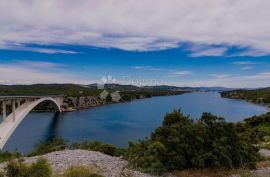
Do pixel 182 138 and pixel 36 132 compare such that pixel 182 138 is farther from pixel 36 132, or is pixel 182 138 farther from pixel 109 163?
pixel 36 132

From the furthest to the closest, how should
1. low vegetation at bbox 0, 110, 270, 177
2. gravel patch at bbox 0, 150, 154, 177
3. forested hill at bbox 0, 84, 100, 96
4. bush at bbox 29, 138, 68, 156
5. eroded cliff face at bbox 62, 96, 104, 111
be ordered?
eroded cliff face at bbox 62, 96, 104, 111
forested hill at bbox 0, 84, 100, 96
bush at bbox 29, 138, 68, 156
low vegetation at bbox 0, 110, 270, 177
gravel patch at bbox 0, 150, 154, 177

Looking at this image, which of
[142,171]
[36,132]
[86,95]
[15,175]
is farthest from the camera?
[86,95]

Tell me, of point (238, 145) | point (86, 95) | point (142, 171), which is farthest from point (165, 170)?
point (86, 95)

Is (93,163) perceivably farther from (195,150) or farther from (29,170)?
(195,150)

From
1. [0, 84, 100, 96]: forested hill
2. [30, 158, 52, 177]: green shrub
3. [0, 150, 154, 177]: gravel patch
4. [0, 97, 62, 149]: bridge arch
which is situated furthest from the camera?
[0, 84, 100, 96]: forested hill

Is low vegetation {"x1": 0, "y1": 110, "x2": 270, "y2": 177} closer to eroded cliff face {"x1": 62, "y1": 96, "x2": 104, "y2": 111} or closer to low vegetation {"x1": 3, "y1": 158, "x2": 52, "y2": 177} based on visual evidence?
low vegetation {"x1": 3, "y1": 158, "x2": 52, "y2": 177}

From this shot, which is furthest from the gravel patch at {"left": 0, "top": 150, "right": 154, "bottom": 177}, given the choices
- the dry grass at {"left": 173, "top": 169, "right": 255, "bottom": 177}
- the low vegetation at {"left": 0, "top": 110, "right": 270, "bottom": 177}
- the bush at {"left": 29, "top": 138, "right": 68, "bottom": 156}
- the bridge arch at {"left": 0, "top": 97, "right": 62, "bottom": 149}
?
the bridge arch at {"left": 0, "top": 97, "right": 62, "bottom": 149}

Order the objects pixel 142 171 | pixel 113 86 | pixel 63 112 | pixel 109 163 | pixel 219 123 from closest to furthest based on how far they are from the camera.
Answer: pixel 142 171 < pixel 109 163 < pixel 219 123 < pixel 63 112 < pixel 113 86

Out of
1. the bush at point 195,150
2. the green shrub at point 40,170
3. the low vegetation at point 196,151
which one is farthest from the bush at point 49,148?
the green shrub at point 40,170
